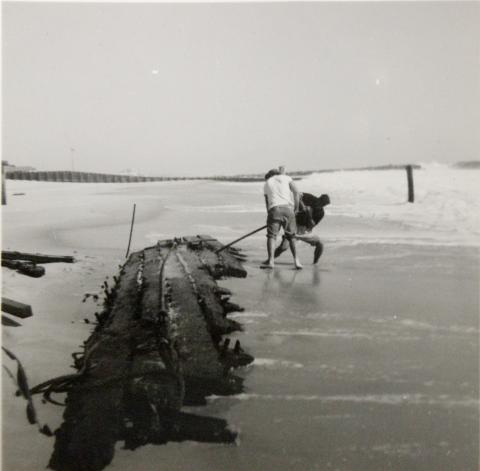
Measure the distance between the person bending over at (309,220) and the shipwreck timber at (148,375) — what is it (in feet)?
10.0

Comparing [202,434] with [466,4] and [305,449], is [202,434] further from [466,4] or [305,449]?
[466,4]

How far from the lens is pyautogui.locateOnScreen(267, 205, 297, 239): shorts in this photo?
851 cm

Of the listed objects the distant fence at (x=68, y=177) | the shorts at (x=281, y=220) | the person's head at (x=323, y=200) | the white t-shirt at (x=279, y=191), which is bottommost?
the shorts at (x=281, y=220)

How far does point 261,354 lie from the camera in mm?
4629

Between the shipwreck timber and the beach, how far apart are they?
11 centimetres

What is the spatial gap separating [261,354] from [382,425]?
1370mm

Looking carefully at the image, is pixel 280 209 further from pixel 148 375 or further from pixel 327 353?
pixel 148 375

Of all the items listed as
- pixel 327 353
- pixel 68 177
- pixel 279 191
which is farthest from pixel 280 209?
pixel 68 177

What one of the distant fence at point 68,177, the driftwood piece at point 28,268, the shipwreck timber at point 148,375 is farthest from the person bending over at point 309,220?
the distant fence at point 68,177

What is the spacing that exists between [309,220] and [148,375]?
571 centimetres

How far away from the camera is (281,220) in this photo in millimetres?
8539

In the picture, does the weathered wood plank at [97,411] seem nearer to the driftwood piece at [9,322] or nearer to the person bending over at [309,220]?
the driftwood piece at [9,322]

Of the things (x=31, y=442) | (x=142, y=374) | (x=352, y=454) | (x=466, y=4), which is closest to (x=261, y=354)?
(x=142, y=374)

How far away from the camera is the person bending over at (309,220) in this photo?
891cm
